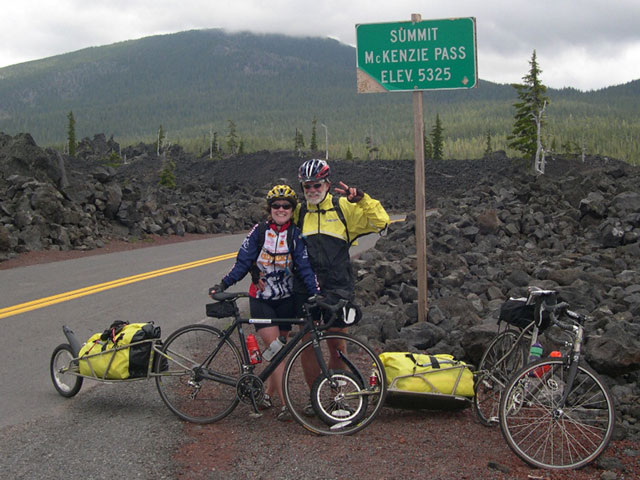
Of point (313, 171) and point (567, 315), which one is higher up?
point (313, 171)

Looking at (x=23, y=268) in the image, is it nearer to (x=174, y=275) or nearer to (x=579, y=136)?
(x=174, y=275)

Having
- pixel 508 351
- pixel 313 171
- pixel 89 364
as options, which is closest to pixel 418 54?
pixel 313 171

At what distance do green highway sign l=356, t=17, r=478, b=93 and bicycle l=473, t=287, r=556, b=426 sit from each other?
2996mm

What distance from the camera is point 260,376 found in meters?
5.85

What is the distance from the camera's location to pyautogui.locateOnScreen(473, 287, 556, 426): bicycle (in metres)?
5.20

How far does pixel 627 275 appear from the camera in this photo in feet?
38.4

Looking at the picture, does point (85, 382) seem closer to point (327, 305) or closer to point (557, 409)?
point (327, 305)

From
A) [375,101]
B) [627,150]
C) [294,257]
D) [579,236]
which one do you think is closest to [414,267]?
[579,236]

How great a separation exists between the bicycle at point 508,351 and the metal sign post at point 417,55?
9.18 ft

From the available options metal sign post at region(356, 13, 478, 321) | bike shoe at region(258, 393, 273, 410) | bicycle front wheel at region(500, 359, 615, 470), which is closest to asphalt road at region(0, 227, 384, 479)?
bike shoe at region(258, 393, 273, 410)

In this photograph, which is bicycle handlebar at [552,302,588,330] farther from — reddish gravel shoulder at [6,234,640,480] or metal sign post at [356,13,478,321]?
metal sign post at [356,13,478,321]

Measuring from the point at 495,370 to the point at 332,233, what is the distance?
1.80 metres

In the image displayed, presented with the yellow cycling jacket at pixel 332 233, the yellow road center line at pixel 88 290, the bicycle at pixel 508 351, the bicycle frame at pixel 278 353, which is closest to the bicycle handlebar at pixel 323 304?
the bicycle frame at pixel 278 353

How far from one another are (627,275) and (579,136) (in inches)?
4604
